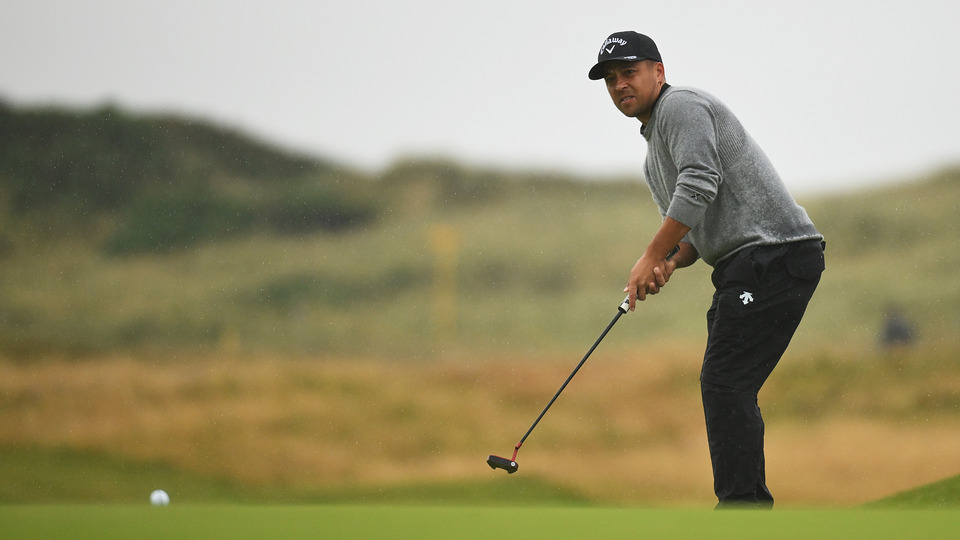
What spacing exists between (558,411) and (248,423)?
16.0ft

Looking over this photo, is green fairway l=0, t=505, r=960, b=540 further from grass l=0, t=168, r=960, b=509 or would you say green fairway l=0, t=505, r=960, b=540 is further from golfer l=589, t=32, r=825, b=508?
grass l=0, t=168, r=960, b=509

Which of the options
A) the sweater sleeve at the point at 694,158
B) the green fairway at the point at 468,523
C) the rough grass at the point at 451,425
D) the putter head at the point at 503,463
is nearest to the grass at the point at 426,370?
the rough grass at the point at 451,425

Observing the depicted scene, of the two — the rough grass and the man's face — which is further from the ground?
the man's face

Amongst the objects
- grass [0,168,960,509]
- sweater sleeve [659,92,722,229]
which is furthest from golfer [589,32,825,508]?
grass [0,168,960,509]

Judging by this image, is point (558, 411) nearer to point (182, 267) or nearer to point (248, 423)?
point (248, 423)

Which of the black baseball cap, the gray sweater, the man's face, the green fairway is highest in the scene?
the black baseball cap

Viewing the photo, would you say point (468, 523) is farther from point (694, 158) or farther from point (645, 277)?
point (694, 158)

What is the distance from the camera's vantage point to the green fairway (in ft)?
5.64

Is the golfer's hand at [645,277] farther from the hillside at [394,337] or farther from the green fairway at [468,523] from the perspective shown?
the hillside at [394,337]

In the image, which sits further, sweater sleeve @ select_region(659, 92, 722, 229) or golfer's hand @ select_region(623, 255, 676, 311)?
golfer's hand @ select_region(623, 255, 676, 311)

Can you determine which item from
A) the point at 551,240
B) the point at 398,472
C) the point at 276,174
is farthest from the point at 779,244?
the point at 276,174

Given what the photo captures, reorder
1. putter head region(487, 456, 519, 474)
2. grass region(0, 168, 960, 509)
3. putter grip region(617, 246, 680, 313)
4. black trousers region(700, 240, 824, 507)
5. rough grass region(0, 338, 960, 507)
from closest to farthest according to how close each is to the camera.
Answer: black trousers region(700, 240, 824, 507) → putter grip region(617, 246, 680, 313) → putter head region(487, 456, 519, 474) → rough grass region(0, 338, 960, 507) → grass region(0, 168, 960, 509)

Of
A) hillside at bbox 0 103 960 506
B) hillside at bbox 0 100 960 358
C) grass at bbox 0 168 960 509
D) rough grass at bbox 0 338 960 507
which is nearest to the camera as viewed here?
rough grass at bbox 0 338 960 507

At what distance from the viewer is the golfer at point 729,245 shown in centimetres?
281
